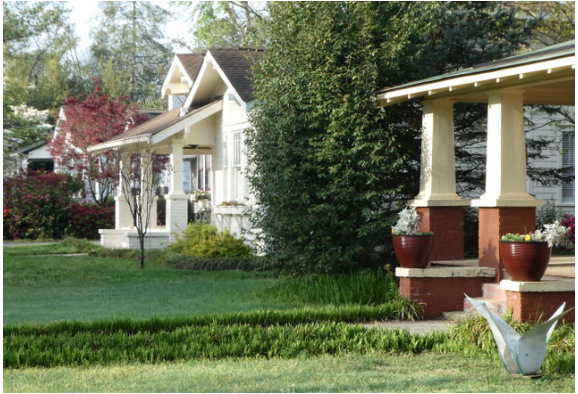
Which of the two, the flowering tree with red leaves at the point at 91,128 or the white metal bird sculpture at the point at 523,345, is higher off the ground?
the flowering tree with red leaves at the point at 91,128

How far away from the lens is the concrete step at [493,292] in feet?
34.6

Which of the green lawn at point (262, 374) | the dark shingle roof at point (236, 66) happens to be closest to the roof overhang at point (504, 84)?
the green lawn at point (262, 374)

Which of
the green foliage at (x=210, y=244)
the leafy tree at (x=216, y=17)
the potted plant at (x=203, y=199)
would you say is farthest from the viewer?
the leafy tree at (x=216, y=17)

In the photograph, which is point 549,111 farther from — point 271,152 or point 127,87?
point 127,87

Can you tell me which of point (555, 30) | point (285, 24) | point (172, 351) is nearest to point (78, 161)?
point (555, 30)

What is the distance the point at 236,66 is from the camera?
20.9 metres

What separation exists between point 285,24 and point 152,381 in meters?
7.43

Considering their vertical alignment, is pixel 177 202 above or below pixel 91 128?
below

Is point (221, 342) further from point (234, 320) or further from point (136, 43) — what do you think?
point (136, 43)

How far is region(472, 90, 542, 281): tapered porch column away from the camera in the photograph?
1064 cm

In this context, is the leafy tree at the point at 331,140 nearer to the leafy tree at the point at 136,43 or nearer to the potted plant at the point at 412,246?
the potted plant at the point at 412,246

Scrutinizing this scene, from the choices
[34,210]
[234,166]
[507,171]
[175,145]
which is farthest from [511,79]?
[34,210]

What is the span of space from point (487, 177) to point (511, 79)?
1.37m

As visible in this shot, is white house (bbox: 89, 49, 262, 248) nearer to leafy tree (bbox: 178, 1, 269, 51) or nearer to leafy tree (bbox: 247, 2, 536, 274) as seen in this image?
leafy tree (bbox: 247, 2, 536, 274)
